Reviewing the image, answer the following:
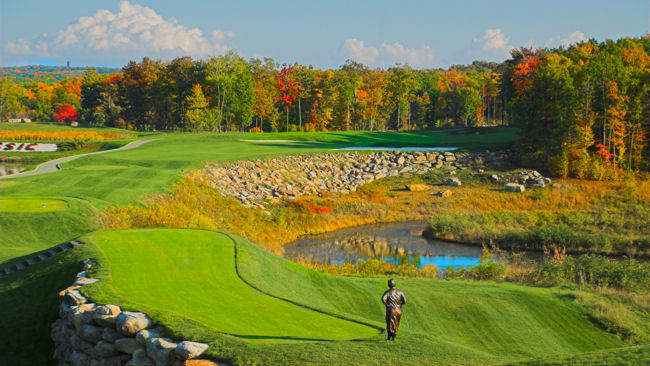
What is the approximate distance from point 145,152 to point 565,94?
35.0 m

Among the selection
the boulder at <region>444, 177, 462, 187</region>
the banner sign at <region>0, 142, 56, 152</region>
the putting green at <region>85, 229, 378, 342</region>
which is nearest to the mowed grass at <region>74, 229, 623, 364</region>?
the putting green at <region>85, 229, 378, 342</region>

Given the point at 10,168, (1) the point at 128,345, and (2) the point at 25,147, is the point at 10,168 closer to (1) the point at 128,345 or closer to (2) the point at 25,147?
(2) the point at 25,147

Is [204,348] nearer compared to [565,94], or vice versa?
[204,348]

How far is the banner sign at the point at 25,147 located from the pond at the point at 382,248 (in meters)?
40.1

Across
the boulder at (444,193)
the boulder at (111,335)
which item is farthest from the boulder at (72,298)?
the boulder at (444,193)

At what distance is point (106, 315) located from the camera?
32.0ft

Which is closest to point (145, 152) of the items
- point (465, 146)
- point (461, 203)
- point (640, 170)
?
point (461, 203)

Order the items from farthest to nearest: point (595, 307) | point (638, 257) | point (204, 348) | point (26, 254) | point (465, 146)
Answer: point (465, 146) → point (638, 257) → point (26, 254) → point (595, 307) → point (204, 348)

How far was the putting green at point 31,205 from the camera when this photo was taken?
20.9 metres

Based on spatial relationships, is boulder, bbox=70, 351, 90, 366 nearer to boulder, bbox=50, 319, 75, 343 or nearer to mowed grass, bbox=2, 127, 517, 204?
boulder, bbox=50, 319, 75, 343

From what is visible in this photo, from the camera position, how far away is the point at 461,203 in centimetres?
3756

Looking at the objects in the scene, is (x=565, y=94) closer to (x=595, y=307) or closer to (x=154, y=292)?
(x=595, y=307)

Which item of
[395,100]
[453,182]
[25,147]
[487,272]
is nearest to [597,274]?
[487,272]

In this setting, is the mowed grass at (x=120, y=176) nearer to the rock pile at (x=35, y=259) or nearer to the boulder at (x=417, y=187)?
the rock pile at (x=35, y=259)
